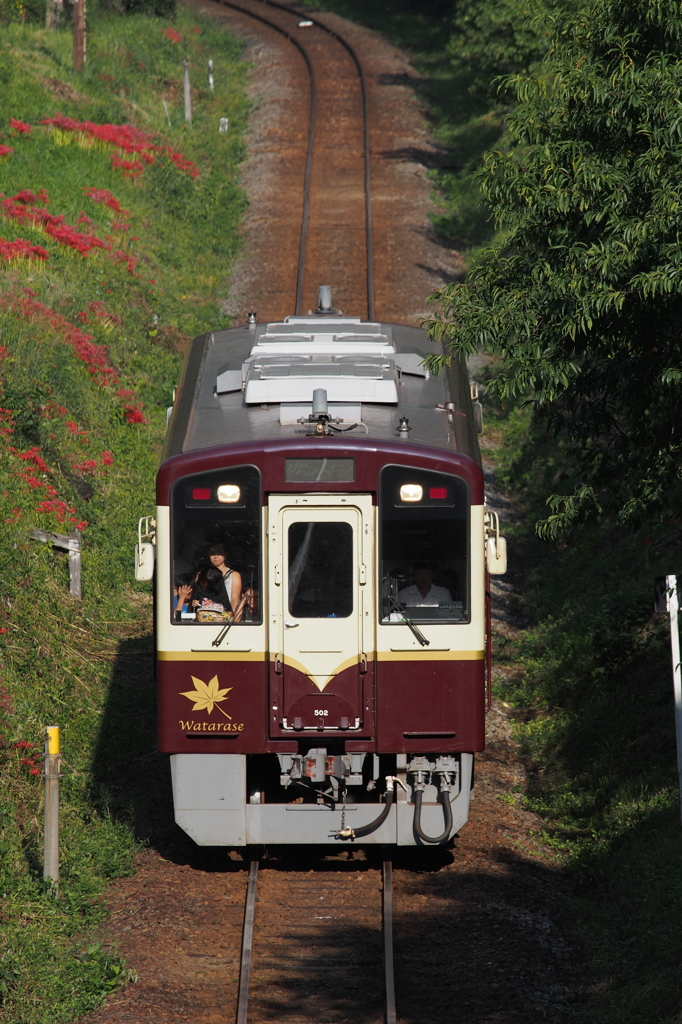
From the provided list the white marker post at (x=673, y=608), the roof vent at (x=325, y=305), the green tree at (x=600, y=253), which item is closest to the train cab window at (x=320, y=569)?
the green tree at (x=600, y=253)

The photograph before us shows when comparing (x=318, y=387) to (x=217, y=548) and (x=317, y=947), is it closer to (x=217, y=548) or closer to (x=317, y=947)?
(x=217, y=548)

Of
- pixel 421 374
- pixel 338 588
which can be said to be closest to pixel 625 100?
pixel 421 374

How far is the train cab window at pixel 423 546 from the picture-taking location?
30.6 feet

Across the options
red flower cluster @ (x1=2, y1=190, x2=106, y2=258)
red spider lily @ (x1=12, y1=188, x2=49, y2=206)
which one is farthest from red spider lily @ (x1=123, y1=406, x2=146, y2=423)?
red spider lily @ (x1=12, y1=188, x2=49, y2=206)

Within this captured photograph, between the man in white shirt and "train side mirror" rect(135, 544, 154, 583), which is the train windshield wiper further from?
"train side mirror" rect(135, 544, 154, 583)

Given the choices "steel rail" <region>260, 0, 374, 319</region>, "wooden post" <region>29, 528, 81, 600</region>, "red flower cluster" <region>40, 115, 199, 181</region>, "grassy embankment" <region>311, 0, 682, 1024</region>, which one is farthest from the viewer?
"red flower cluster" <region>40, 115, 199, 181</region>

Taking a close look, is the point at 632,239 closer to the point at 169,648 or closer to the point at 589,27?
the point at 589,27

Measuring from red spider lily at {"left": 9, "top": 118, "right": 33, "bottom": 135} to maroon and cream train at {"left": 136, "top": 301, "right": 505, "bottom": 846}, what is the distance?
19166 mm

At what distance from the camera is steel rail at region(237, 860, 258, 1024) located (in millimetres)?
8211

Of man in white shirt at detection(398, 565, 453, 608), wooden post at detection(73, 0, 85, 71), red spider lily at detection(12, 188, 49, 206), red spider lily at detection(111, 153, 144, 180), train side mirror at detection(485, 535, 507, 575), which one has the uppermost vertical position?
wooden post at detection(73, 0, 85, 71)

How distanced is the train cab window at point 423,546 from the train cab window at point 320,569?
0.26 m

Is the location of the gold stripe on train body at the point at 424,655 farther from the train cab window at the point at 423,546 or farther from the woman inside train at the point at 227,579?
the woman inside train at the point at 227,579

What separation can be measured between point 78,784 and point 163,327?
1219 cm

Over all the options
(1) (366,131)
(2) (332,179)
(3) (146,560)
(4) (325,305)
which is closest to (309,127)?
(1) (366,131)
